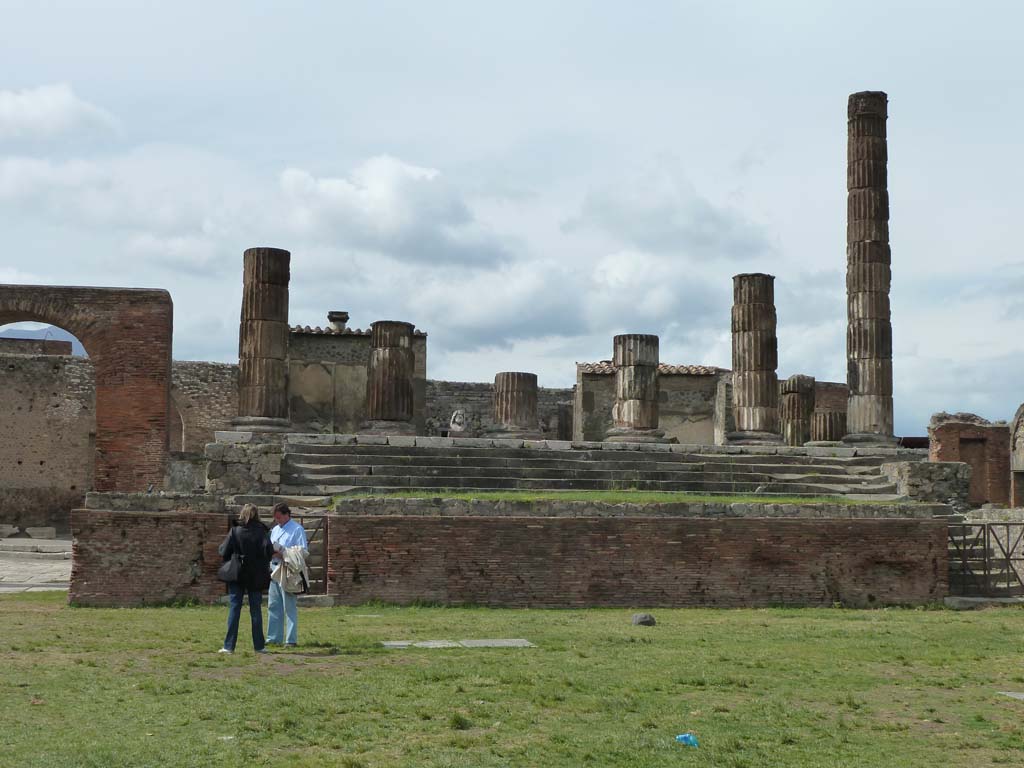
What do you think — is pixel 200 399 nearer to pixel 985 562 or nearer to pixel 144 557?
pixel 144 557

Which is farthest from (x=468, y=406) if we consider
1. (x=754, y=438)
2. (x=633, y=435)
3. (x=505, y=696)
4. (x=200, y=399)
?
(x=505, y=696)

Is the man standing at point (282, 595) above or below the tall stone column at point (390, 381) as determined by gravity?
below

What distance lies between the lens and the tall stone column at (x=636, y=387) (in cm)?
2172

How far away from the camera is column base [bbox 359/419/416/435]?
782 inches

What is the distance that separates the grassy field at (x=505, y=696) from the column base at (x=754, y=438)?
9.76 m

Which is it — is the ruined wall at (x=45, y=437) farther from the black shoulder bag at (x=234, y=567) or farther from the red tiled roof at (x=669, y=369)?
the black shoulder bag at (x=234, y=567)

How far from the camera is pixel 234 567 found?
964 cm

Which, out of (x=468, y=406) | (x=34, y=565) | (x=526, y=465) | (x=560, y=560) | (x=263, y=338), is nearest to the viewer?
(x=560, y=560)

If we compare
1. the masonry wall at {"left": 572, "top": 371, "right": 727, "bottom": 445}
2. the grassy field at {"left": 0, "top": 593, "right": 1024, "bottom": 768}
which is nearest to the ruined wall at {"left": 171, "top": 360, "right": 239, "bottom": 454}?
the masonry wall at {"left": 572, "top": 371, "right": 727, "bottom": 445}

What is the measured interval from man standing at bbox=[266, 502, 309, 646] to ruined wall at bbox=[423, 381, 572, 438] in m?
22.8

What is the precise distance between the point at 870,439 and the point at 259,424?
33.1 ft

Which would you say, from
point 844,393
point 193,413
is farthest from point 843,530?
point 844,393

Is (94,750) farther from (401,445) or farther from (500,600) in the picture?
(401,445)

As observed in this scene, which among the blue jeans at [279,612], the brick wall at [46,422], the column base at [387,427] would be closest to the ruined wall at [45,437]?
the brick wall at [46,422]
